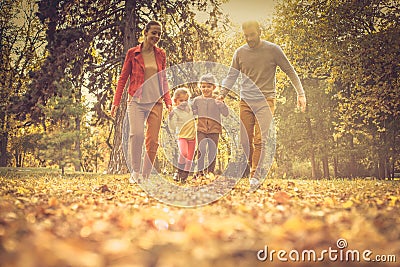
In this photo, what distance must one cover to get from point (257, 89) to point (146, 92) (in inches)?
66.0

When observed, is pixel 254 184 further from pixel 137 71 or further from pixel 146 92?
pixel 137 71

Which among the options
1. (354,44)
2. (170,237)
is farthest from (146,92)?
(354,44)

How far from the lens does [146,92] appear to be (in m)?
6.22

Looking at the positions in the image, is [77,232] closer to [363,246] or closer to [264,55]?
[363,246]

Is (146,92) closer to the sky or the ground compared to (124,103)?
closer to the ground

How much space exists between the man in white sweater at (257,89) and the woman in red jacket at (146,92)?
1.28 m

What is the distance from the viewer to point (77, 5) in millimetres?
11219

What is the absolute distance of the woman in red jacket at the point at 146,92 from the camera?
6.22m

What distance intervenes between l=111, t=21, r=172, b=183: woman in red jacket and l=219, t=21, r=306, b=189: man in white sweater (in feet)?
4.20

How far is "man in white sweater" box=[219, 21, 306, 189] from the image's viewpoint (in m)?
6.10

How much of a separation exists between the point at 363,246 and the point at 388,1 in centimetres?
1622

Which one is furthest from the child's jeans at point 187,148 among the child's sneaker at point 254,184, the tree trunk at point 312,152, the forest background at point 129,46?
the tree trunk at point 312,152

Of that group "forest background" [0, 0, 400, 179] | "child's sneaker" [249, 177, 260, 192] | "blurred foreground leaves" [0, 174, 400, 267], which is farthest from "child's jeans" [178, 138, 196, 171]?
"blurred foreground leaves" [0, 174, 400, 267]

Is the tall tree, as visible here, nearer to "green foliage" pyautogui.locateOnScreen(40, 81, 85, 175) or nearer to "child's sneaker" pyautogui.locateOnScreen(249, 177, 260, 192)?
"green foliage" pyautogui.locateOnScreen(40, 81, 85, 175)
